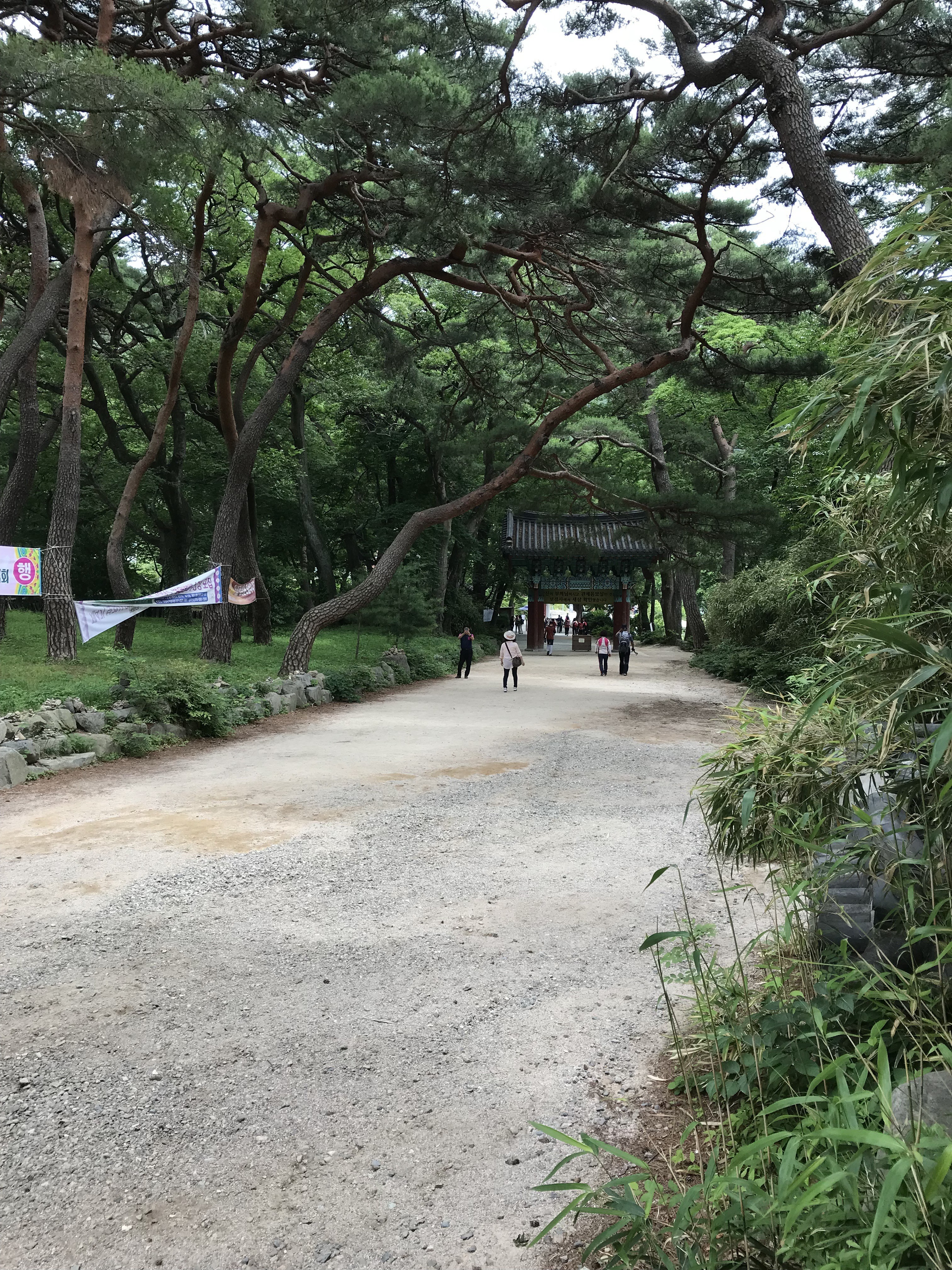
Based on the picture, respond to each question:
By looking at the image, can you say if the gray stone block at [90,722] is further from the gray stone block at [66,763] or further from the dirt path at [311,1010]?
the dirt path at [311,1010]

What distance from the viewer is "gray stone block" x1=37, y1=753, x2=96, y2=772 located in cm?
703

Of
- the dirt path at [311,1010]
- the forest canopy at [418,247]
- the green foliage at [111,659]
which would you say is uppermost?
the forest canopy at [418,247]

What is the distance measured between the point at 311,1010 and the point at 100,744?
18.3 ft

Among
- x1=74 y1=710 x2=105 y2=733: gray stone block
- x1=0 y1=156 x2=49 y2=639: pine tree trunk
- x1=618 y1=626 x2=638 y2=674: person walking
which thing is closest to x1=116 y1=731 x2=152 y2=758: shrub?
x1=74 y1=710 x2=105 y2=733: gray stone block

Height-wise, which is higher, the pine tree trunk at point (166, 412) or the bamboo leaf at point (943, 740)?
the pine tree trunk at point (166, 412)

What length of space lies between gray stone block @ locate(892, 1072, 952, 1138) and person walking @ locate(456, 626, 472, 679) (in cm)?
1583

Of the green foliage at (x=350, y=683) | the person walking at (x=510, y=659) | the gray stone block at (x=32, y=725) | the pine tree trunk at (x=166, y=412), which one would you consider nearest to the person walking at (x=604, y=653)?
the person walking at (x=510, y=659)

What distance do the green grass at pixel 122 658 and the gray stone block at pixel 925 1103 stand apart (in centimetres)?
786

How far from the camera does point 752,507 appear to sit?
14016 mm

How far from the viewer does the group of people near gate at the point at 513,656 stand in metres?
15.3

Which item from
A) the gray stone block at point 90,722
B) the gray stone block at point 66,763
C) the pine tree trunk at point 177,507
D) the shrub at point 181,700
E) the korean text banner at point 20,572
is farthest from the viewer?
the pine tree trunk at point 177,507

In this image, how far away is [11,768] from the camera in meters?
6.64

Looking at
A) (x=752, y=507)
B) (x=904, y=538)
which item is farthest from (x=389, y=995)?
(x=752, y=507)

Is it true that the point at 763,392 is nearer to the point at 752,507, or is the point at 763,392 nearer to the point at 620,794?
the point at 752,507
